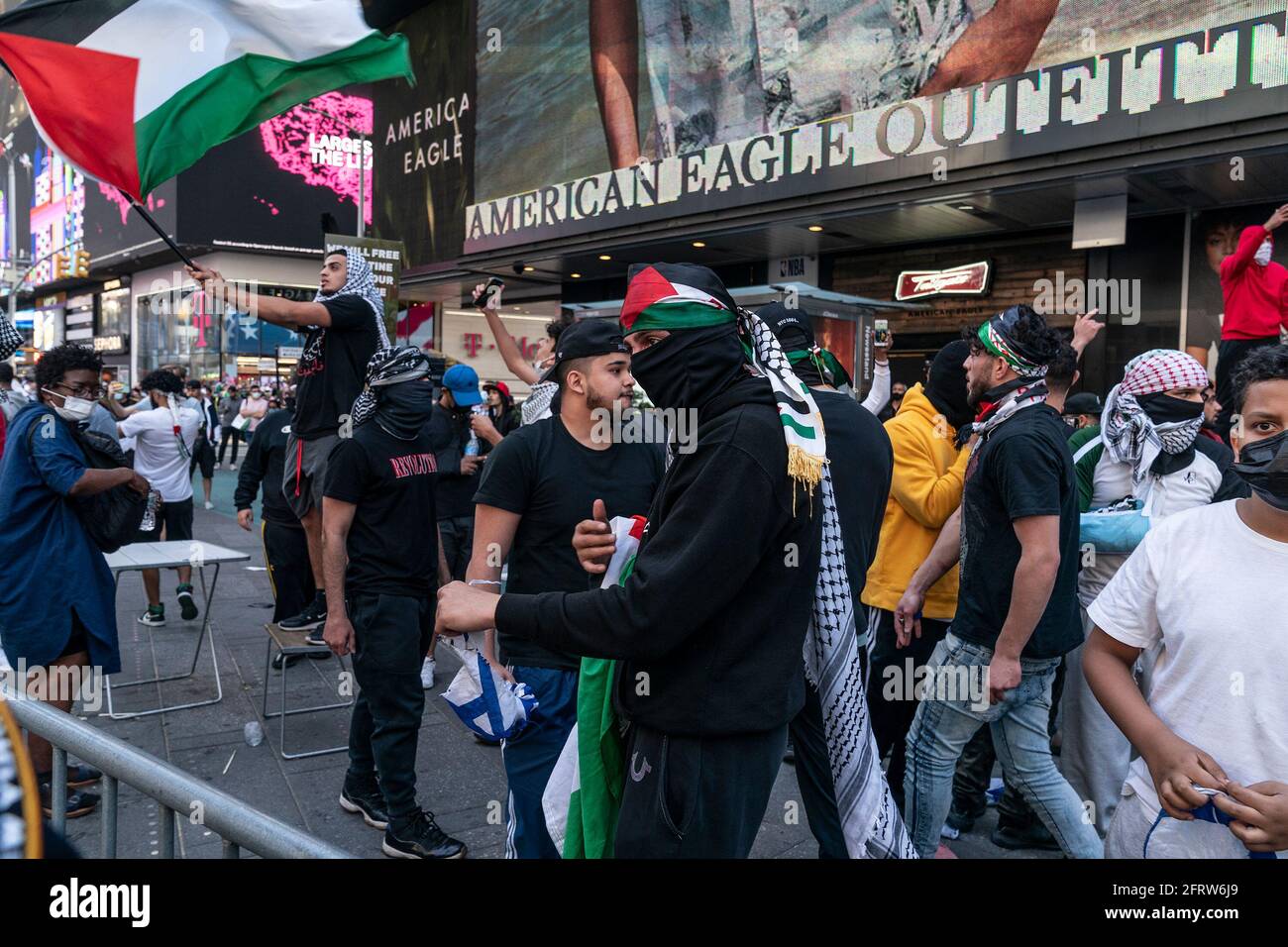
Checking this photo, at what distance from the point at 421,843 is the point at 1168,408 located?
12.4 feet

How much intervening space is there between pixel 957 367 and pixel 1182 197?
8.73 m

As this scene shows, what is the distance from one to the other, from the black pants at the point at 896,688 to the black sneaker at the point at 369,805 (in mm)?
2283

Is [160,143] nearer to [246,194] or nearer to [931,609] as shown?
[931,609]

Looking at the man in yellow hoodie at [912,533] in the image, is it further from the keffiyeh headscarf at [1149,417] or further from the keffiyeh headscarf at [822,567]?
the keffiyeh headscarf at [822,567]

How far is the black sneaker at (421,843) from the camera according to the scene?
411 centimetres

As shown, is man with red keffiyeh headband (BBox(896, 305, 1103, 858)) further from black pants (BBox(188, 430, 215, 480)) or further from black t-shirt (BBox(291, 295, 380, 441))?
black pants (BBox(188, 430, 215, 480))

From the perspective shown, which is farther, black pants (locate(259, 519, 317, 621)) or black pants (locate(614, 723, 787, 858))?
black pants (locate(259, 519, 317, 621))

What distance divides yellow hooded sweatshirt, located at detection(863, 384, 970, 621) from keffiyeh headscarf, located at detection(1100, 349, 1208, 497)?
75cm

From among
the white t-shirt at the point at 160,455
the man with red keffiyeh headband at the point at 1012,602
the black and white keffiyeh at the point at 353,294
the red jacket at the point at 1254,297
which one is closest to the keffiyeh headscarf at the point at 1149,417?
the man with red keffiyeh headband at the point at 1012,602

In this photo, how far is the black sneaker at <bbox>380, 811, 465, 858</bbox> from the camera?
4109 millimetres

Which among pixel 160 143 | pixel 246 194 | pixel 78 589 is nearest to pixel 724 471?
pixel 78 589

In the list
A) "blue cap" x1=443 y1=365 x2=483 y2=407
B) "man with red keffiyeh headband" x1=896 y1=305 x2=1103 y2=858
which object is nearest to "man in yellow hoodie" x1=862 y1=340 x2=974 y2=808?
"man with red keffiyeh headband" x1=896 y1=305 x2=1103 y2=858

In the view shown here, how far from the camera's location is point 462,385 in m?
7.74

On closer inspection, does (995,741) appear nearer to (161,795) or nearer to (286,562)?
(161,795)
